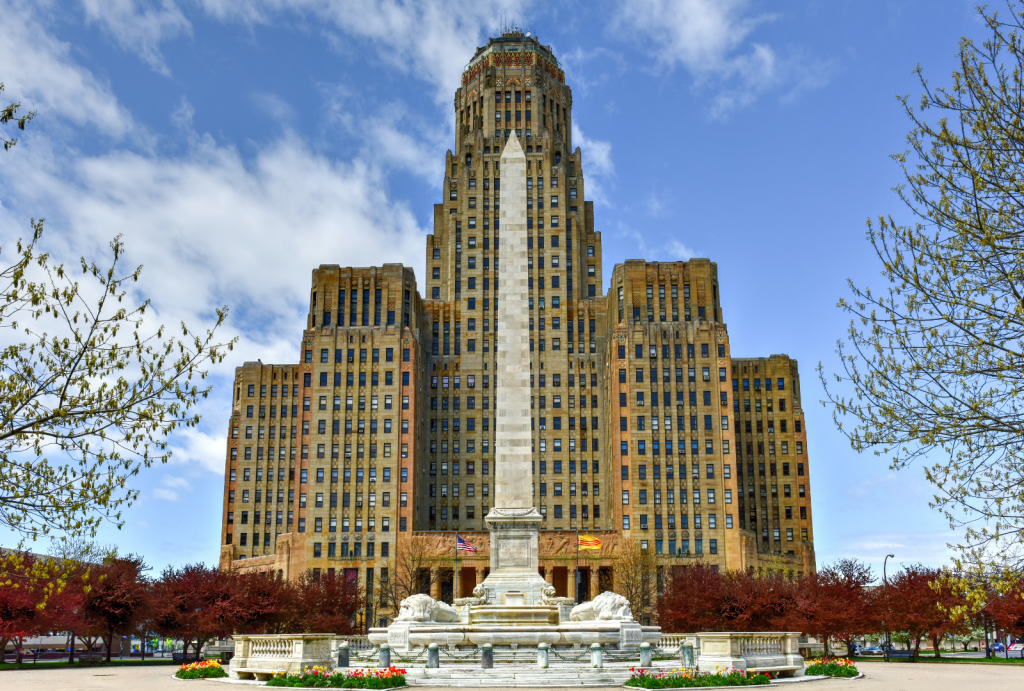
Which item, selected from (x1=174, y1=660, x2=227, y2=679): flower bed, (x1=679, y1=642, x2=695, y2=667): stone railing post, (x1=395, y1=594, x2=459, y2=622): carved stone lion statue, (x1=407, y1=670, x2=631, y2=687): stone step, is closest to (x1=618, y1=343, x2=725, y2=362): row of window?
(x1=395, y1=594, x2=459, y2=622): carved stone lion statue

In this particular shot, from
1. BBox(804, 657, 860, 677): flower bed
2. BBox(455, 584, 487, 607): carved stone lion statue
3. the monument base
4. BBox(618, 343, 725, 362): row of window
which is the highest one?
BBox(618, 343, 725, 362): row of window

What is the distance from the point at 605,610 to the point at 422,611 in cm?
733

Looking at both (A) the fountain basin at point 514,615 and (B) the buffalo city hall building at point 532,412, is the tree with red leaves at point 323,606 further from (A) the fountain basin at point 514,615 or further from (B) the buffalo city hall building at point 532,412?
(A) the fountain basin at point 514,615

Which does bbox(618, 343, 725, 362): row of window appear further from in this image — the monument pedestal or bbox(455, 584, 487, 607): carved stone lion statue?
bbox(455, 584, 487, 607): carved stone lion statue

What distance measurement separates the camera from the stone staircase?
95.9 ft

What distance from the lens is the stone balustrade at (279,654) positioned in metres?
32.0

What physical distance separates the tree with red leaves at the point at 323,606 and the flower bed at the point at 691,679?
45.1 metres

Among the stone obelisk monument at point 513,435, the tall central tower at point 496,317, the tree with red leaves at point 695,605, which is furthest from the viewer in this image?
the tall central tower at point 496,317

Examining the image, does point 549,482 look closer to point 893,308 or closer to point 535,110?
point 535,110

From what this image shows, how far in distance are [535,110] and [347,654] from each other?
111m

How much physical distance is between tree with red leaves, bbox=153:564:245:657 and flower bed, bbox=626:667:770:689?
128 ft

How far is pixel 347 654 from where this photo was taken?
108 ft

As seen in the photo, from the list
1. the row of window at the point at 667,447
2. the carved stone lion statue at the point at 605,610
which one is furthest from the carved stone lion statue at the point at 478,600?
the row of window at the point at 667,447

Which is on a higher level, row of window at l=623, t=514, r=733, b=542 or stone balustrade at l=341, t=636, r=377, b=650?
row of window at l=623, t=514, r=733, b=542
